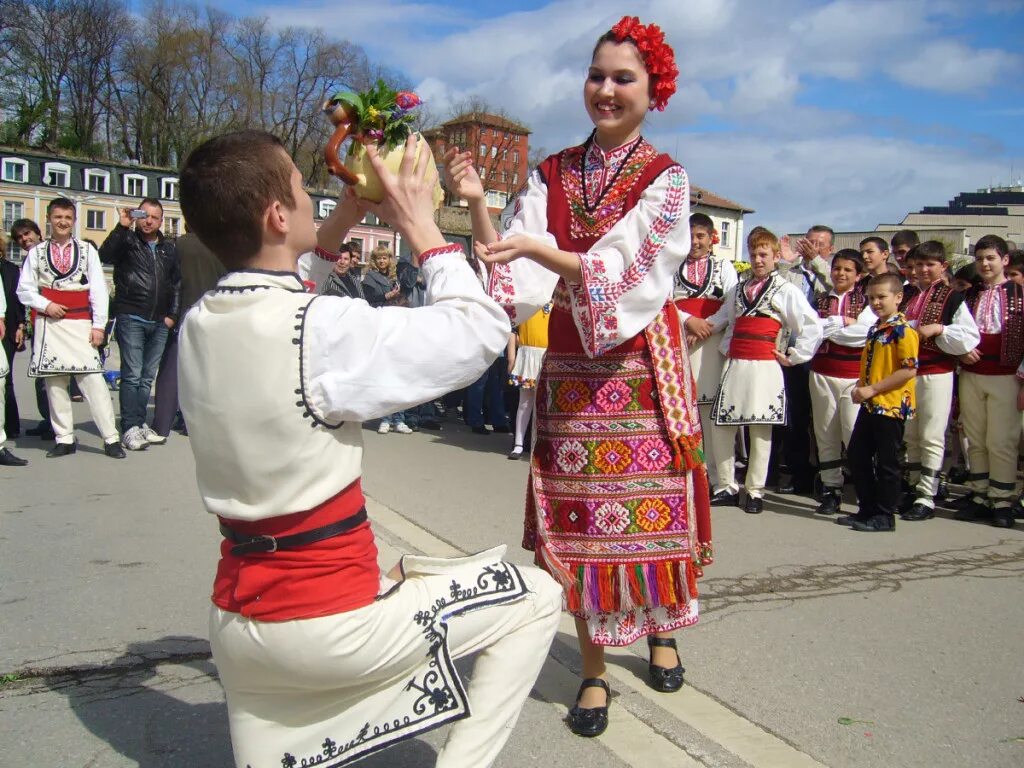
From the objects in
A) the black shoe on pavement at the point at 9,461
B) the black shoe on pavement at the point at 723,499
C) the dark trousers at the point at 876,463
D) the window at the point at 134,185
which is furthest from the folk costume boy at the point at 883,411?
the window at the point at 134,185

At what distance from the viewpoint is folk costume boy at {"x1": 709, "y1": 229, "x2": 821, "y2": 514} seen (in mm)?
6957

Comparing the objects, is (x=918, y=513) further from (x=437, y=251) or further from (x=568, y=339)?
(x=437, y=251)

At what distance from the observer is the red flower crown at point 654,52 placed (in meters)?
3.13

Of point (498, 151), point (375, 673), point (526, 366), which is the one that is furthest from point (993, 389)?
point (498, 151)

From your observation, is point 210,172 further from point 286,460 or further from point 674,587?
point 674,587

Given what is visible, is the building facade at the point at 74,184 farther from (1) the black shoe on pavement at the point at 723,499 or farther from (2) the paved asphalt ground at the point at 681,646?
(2) the paved asphalt ground at the point at 681,646

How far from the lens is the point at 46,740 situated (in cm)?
300

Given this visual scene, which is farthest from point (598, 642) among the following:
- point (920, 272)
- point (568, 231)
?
point (920, 272)

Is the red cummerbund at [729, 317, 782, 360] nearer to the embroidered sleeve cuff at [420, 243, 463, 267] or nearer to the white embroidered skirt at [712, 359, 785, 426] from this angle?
the white embroidered skirt at [712, 359, 785, 426]

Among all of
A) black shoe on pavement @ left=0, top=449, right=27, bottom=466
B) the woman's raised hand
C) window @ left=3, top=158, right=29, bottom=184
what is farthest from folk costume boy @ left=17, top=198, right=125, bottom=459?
window @ left=3, top=158, right=29, bottom=184

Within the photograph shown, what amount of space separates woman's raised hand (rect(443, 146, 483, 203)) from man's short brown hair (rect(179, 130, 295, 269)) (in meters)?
0.58

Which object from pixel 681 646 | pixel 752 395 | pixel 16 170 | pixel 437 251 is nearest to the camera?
pixel 437 251

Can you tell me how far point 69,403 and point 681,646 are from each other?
20.4 feet

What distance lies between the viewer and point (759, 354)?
7012mm
